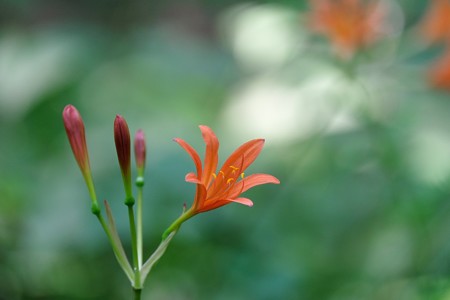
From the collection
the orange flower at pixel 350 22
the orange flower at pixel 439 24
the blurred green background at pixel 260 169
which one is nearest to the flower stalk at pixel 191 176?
the blurred green background at pixel 260 169

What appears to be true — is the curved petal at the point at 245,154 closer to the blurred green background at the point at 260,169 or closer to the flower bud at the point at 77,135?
the flower bud at the point at 77,135

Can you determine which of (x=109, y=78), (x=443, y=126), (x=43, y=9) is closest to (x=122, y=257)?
(x=443, y=126)

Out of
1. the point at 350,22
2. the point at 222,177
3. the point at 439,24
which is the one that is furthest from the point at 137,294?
the point at 439,24

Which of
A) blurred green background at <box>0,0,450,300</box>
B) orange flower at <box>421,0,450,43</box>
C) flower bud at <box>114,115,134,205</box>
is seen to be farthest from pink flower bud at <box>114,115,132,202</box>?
orange flower at <box>421,0,450,43</box>

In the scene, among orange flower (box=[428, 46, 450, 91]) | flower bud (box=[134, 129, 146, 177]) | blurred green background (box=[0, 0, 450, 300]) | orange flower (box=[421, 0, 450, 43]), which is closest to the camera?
flower bud (box=[134, 129, 146, 177])

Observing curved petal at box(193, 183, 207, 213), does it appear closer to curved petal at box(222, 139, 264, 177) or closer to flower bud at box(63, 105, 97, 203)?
curved petal at box(222, 139, 264, 177)

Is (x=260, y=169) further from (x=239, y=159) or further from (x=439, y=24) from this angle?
(x=239, y=159)
